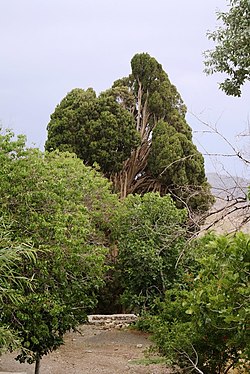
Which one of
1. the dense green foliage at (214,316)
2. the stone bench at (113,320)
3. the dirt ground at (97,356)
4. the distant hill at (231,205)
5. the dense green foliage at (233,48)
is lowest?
→ the dirt ground at (97,356)

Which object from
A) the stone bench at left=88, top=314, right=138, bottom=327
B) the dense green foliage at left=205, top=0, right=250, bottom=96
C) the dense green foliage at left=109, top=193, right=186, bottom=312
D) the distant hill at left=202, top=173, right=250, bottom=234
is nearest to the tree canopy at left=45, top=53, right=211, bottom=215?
the stone bench at left=88, top=314, right=138, bottom=327

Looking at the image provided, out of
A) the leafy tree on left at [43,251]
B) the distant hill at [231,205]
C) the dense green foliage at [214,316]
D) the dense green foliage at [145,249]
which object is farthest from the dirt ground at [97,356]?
the distant hill at [231,205]

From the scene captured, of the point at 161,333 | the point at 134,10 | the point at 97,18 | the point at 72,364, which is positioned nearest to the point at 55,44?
the point at 97,18

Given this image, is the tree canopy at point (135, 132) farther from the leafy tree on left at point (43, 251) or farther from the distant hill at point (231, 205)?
the distant hill at point (231, 205)

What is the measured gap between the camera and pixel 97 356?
12.0m

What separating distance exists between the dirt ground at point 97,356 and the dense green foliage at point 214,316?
2317 mm

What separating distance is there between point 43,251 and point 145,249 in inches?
200

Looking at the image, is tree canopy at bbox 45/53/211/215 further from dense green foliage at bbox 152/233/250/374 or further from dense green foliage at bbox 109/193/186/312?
dense green foliage at bbox 152/233/250/374

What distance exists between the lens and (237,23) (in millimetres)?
8484

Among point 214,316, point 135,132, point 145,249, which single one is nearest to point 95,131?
point 135,132

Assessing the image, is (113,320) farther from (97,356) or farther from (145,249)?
(97,356)

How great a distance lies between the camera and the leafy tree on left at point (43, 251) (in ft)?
27.1

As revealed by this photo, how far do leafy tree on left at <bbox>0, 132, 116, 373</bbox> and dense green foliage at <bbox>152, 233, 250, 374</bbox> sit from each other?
52.2 inches

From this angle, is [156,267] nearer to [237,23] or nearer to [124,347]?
[124,347]
